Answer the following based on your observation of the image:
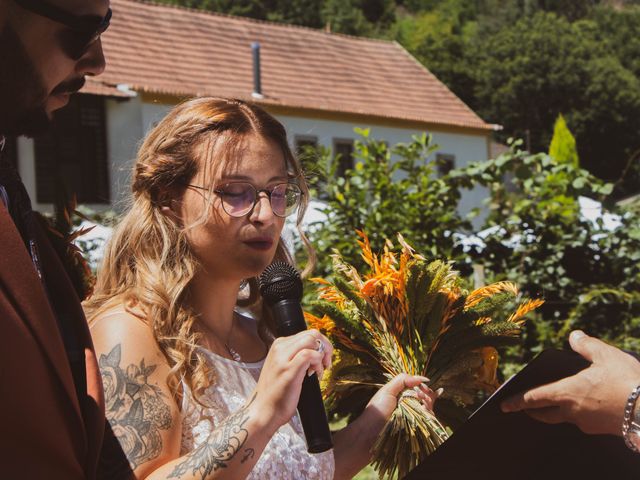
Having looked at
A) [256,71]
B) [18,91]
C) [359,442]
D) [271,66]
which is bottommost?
[271,66]

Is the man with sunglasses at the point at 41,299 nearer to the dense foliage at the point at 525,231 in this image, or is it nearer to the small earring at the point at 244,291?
the small earring at the point at 244,291

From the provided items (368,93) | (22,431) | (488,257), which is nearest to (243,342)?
(22,431)

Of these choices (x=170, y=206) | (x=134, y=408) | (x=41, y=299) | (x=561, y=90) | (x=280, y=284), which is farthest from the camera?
(x=561, y=90)

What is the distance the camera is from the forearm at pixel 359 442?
2717 millimetres

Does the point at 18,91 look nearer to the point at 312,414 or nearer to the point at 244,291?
the point at 312,414

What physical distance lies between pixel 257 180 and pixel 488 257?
4.37 meters

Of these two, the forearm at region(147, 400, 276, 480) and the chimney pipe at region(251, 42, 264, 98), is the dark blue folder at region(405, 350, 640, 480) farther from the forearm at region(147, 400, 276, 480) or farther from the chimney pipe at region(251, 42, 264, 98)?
the chimney pipe at region(251, 42, 264, 98)

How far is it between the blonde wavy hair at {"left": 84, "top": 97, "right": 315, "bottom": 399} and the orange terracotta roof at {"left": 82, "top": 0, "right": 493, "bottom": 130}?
19.9 meters

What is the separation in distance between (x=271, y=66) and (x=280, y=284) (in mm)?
26345

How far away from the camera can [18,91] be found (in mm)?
1629

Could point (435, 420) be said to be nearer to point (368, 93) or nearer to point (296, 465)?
point (296, 465)

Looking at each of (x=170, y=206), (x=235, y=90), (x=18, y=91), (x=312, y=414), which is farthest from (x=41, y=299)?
(x=235, y=90)

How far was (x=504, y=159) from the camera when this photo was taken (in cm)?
681

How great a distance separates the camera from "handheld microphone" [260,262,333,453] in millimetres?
2129
